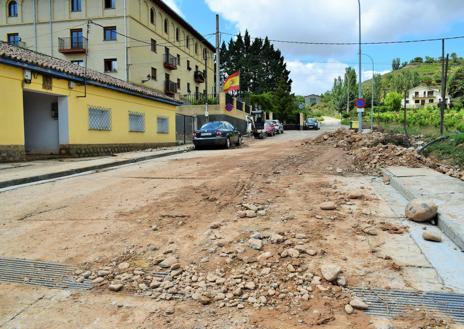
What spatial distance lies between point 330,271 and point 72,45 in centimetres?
3698

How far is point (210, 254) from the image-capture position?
434cm

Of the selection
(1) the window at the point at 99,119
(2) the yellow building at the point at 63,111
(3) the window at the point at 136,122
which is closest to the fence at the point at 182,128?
(2) the yellow building at the point at 63,111

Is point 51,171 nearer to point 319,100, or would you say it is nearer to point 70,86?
point 70,86

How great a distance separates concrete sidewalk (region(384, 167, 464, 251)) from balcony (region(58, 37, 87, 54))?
105ft

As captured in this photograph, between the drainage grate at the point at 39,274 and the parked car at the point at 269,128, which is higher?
the parked car at the point at 269,128

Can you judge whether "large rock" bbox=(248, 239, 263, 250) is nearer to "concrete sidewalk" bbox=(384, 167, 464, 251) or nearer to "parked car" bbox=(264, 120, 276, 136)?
"concrete sidewalk" bbox=(384, 167, 464, 251)

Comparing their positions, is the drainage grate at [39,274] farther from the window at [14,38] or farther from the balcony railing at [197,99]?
the window at [14,38]

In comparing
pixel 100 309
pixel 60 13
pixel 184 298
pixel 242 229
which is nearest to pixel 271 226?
pixel 242 229

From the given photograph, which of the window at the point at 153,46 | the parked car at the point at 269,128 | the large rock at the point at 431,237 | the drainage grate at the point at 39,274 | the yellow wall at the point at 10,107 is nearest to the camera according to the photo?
the drainage grate at the point at 39,274

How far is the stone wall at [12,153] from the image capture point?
13438 millimetres

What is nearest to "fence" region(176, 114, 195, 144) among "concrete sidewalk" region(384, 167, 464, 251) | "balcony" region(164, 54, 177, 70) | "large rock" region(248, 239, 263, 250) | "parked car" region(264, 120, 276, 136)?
"parked car" region(264, 120, 276, 136)

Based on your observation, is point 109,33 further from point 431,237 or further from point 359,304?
point 359,304

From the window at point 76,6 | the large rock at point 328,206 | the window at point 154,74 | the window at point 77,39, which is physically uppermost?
the window at point 76,6

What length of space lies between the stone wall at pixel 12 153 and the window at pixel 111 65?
22.4 metres
